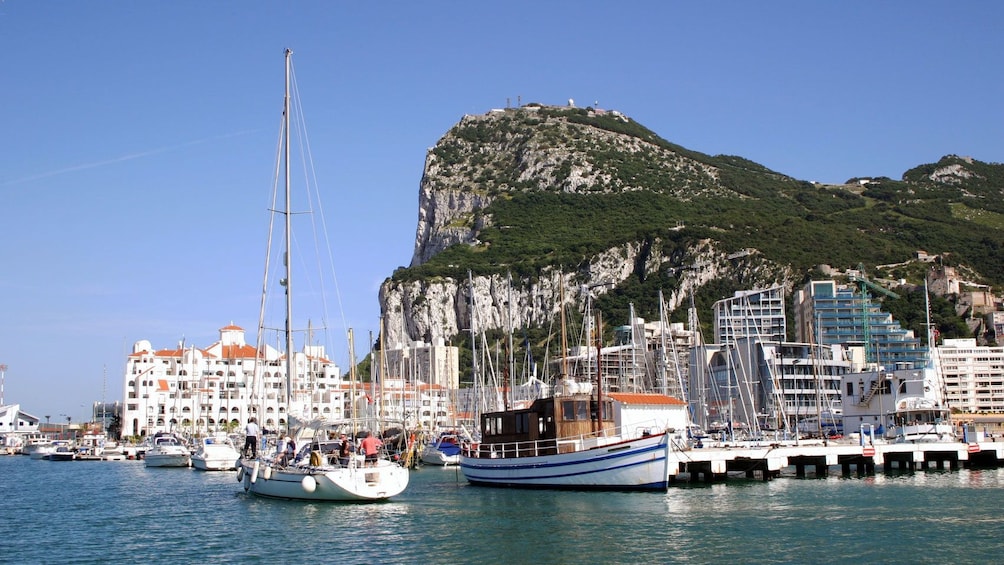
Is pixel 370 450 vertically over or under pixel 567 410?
under

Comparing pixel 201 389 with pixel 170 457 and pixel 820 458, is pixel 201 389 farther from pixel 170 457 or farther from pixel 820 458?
pixel 820 458

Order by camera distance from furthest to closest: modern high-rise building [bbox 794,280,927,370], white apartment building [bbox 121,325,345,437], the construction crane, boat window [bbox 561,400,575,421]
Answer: the construction crane → modern high-rise building [bbox 794,280,927,370] → white apartment building [bbox 121,325,345,437] → boat window [bbox 561,400,575,421]

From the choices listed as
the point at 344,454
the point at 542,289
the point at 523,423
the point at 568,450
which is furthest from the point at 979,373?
the point at 344,454

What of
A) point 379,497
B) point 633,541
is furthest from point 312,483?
point 633,541

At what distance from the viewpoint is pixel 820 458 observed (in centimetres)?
5394

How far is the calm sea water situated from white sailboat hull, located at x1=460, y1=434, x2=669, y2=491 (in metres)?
0.75

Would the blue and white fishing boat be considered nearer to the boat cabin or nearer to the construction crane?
the boat cabin

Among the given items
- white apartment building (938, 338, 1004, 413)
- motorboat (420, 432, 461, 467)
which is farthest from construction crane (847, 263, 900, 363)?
motorboat (420, 432, 461, 467)

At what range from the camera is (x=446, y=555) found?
27.8 metres

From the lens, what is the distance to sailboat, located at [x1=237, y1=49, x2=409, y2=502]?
3769 cm

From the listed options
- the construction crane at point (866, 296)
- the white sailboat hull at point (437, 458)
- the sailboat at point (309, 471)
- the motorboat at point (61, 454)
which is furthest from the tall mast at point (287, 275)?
the construction crane at point (866, 296)

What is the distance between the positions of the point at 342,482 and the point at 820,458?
2916 cm

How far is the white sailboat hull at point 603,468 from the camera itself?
41.2 m

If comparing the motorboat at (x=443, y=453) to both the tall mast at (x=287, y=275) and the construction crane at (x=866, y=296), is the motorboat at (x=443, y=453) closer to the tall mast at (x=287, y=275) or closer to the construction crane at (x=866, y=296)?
the tall mast at (x=287, y=275)
